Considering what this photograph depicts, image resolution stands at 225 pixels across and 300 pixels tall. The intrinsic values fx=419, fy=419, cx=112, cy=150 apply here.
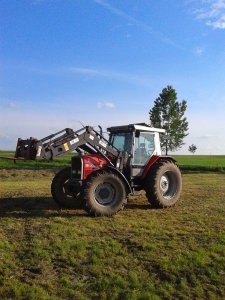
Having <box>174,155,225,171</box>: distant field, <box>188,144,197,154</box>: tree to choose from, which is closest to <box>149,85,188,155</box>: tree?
<box>174,155,225,171</box>: distant field

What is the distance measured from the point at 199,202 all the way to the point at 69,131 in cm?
507

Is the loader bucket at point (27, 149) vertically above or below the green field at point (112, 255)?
above

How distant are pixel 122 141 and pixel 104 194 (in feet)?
7.27

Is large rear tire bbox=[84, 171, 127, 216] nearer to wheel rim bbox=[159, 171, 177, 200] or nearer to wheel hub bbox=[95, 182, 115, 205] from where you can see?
wheel hub bbox=[95, 182, 115, 205]

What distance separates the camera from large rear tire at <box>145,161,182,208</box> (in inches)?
485

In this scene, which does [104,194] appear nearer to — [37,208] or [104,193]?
[104,193]

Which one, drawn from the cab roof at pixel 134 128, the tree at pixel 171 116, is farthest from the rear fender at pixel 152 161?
the tree at pixel 171 116

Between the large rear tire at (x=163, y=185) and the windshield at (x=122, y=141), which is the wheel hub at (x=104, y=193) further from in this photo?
the windshield at (x=122, y=141)

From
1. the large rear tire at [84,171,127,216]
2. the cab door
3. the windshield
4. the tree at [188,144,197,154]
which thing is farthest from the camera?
the tree at [188,144,197,154]

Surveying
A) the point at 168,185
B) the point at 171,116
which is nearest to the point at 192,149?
the point at 171,116

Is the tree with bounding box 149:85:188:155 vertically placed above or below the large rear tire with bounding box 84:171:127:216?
above

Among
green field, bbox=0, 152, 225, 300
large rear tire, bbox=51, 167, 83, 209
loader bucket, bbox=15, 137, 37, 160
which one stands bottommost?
green field, bbox=0, 152, 225, 300

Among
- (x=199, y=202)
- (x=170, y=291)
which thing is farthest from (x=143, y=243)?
(x=199, y=202)

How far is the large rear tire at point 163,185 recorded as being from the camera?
485 inches
